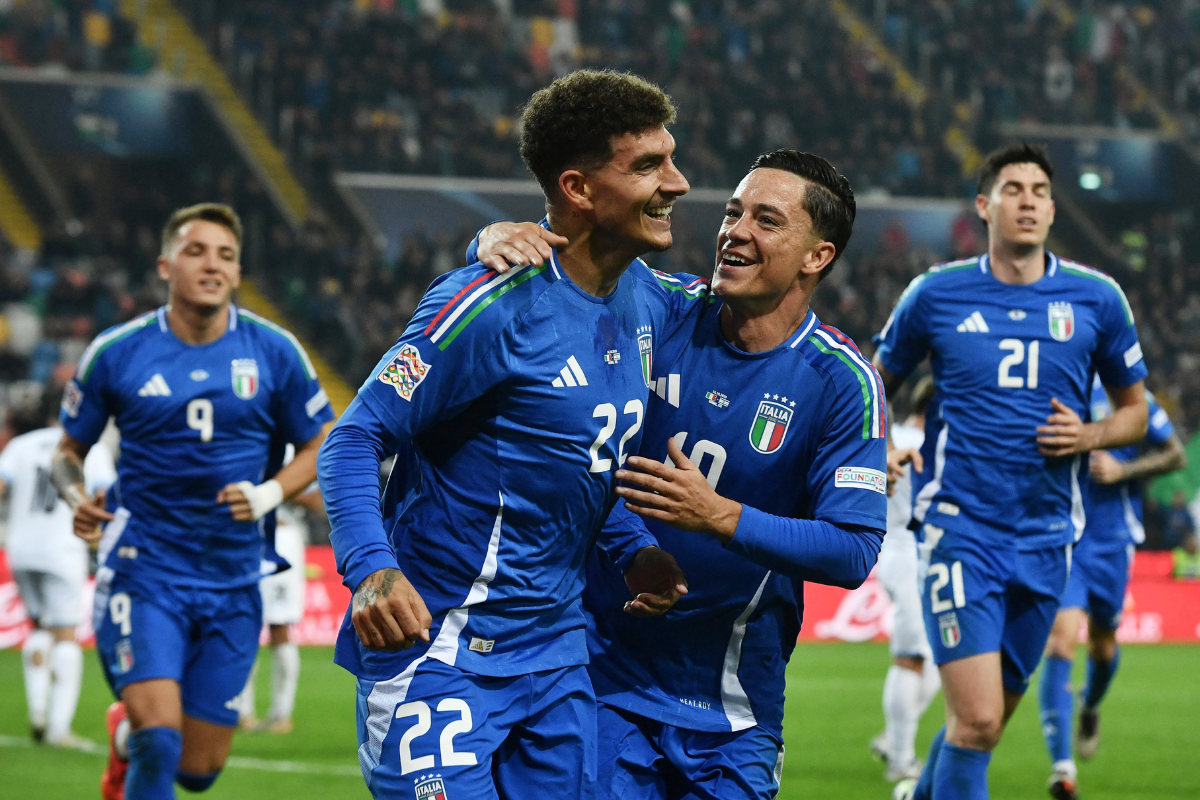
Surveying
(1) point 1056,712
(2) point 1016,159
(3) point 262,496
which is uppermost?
(2) point 1016,159

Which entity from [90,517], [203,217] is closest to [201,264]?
[203,217]

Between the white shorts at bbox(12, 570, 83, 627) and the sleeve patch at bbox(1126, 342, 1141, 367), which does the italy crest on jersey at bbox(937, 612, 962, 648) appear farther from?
the white shorts at bbox(12, 570, 83, 627)

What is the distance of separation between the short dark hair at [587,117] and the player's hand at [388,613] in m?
1.10

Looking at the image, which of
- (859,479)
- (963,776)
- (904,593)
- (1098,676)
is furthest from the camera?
(904,593)

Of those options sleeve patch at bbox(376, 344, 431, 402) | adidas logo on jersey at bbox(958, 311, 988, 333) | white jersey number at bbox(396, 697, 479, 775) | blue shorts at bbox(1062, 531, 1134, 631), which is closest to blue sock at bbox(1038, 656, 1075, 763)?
blue shorts at bbox(1062, 531, 1134, 631)

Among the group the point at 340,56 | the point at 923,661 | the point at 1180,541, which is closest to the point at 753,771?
the point at 923,661

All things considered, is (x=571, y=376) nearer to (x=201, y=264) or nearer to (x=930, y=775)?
(x=930, y=775)

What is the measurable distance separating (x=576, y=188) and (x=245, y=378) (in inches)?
124

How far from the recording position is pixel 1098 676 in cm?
890

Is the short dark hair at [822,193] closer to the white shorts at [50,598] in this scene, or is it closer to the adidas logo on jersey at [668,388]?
the adidas logo on jersey at [668,388]

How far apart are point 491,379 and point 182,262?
338cm

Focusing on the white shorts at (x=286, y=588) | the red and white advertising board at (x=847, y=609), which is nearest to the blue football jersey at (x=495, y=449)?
the white shorts at (x=286, y=588)

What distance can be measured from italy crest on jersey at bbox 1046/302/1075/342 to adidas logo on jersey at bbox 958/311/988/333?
0.26 metres

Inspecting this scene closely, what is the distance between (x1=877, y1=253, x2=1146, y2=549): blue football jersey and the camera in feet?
19.4
